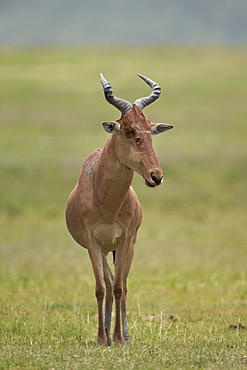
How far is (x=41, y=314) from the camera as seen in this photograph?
12.8 meters

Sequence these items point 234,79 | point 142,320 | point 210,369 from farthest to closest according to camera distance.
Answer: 1. point 234,79
2. point 142,320
3. point 210,369

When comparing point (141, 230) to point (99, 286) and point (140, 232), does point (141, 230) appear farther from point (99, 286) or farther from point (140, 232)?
point (99, 286)

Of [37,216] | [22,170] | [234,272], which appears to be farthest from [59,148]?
[234,272]

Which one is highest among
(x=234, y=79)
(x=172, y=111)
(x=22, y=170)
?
(x=234, y=79)

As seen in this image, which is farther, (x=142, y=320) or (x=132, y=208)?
(x=142, y=320)

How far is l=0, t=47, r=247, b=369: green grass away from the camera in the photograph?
9953 millimetres

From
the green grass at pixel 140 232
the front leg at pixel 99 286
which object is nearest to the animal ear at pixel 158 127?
the front leg at pixel 99 286

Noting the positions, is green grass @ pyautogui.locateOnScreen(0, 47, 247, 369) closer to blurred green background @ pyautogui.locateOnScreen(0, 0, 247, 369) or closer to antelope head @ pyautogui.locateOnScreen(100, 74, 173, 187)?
blurred green background @ pyautogui.locateOnScreen(0, 0, 247, 369)

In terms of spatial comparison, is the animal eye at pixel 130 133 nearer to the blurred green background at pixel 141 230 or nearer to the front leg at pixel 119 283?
the front leg at pixel 119 283

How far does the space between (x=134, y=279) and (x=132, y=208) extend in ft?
22.1

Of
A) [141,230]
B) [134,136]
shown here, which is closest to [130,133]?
[134,136]

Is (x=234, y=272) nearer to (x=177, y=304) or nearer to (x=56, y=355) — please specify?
(x=177, y=304)

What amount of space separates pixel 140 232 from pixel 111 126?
14.7 metres

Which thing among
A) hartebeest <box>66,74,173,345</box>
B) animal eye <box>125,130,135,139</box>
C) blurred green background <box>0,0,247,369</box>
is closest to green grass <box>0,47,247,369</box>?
blurred green background <box>0,0,247,369</box>
